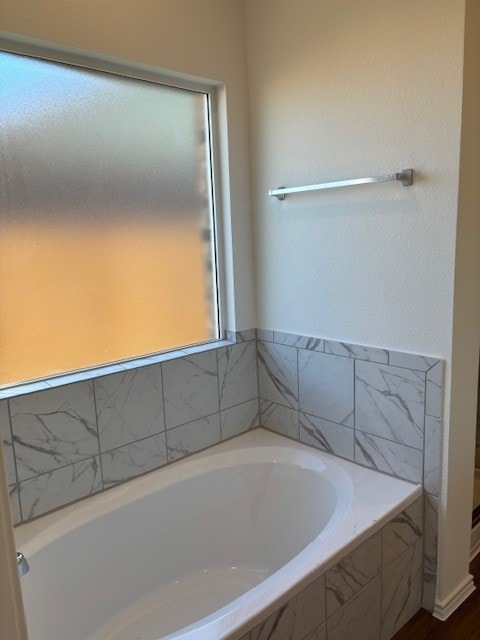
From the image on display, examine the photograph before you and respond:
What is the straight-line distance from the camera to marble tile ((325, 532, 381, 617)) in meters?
1.43

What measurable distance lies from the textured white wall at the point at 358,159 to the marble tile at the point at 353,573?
0.70 m

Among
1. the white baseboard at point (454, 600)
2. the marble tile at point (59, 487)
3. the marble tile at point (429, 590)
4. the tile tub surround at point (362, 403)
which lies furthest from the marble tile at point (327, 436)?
the marble tile at point (59, 487)

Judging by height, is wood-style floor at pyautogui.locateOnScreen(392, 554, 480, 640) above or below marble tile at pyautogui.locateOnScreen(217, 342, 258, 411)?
below

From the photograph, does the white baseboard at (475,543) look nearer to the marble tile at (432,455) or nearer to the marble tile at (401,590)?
the marble tile at (401,590)

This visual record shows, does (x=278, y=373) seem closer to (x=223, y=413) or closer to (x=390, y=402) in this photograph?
(x=223, y=413)

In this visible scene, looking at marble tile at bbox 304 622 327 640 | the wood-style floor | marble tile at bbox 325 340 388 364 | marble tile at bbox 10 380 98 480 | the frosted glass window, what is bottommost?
the wood-style floor

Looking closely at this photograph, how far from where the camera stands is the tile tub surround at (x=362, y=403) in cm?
172

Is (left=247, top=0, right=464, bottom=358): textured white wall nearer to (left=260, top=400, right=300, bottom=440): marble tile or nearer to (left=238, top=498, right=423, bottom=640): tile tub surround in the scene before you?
(left=260, top=400, right=300, bottom=440): marble tile

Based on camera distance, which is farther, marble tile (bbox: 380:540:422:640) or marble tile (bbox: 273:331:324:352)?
marble tile (bbox: 273:331:324:352)

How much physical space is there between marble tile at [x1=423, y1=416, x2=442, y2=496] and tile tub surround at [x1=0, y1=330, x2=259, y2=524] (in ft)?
2.92

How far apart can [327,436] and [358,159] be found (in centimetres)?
115

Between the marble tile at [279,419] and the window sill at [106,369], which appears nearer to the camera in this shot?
the window sill at [106,369]

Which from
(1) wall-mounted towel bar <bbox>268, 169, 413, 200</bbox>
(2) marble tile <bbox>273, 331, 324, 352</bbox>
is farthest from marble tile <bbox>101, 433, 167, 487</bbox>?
(1) wall-mounted towel bar <bbox>268, 169, 413, 200</bbox>

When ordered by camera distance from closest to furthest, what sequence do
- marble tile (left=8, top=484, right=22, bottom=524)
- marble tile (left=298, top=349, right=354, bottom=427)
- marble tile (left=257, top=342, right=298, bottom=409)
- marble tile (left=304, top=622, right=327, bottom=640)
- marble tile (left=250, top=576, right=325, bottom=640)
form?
marble tile (left=250, top=576, right=325, bottom=640) < marble tile (left=304, top=622, right=327, bottom=640) < marble tile (left=8, top=484, right=22, bottom=524) < marble tile (left=298, top=349, right=354, bottom=427) < marble tile (left=257, top=342, right=298, bottom=409)
